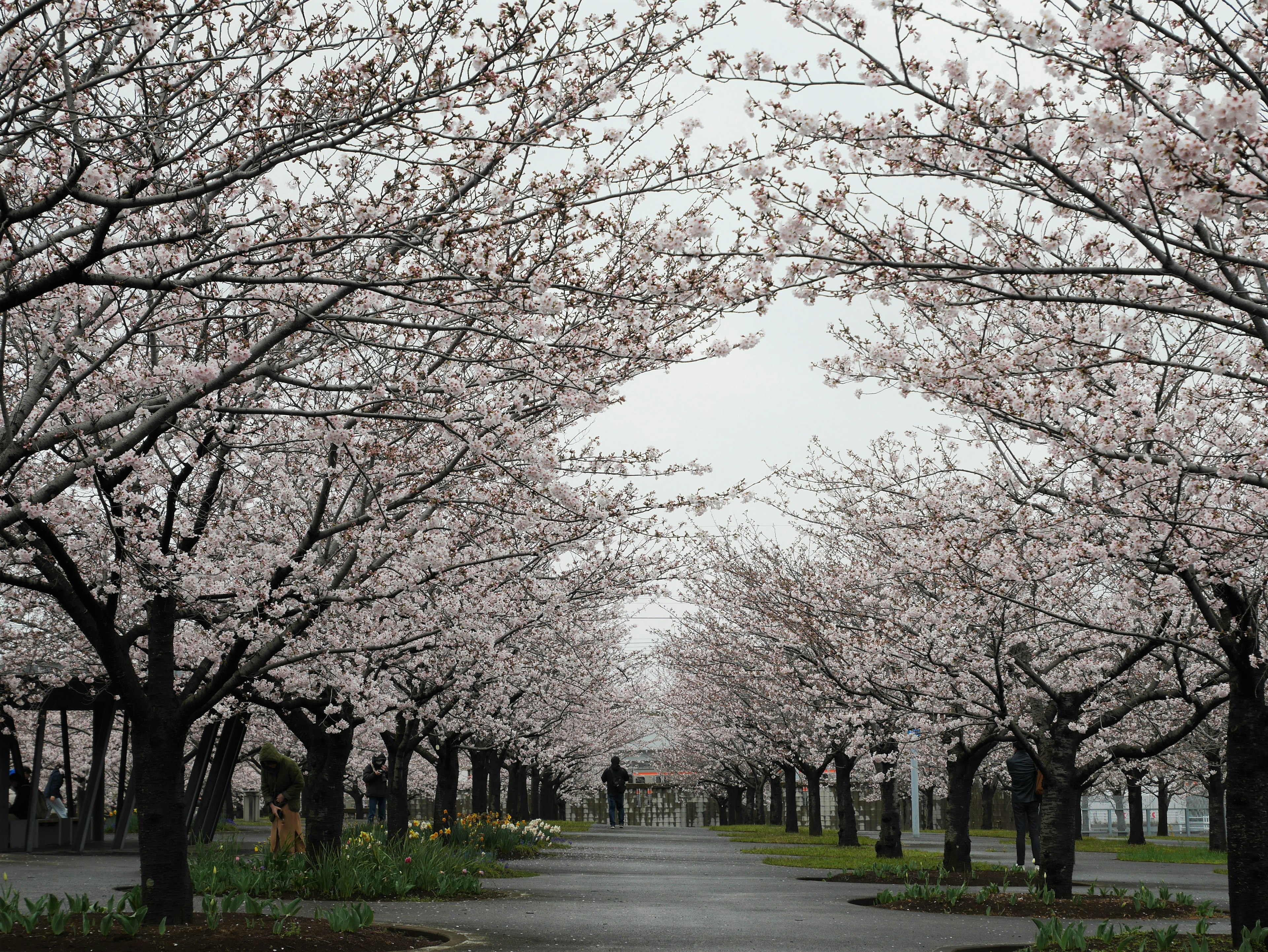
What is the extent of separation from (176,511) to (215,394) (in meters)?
5.12

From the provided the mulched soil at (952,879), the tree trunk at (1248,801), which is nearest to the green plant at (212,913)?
the tree trunk at (1248,801)

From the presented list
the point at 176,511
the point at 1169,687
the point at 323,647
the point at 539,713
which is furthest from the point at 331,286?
the point at 539,713

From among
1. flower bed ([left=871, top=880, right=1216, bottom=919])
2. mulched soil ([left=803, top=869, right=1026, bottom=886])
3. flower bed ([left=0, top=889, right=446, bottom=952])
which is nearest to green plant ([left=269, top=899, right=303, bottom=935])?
flower bed ([left=0, top=889, right=446, bottom=952])

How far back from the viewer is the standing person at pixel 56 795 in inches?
922

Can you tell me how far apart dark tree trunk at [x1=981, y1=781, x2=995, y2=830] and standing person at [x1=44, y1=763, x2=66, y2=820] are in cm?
3522

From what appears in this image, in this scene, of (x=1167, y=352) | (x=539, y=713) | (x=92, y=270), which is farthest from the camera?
(x=539, y=713)

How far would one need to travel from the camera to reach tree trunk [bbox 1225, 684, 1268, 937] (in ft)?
27.8

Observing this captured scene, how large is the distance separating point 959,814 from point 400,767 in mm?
8643

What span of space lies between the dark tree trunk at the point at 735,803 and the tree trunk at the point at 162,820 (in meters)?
46.4

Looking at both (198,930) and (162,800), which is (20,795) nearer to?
(162,800)

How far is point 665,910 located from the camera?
1177 cm

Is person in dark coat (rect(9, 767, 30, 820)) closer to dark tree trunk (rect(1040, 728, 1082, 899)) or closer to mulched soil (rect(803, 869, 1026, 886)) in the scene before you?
mulched soil (rect(803, 869, 1026, 886))

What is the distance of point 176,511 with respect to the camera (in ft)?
40.8

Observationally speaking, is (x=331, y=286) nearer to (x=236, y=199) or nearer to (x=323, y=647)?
(x=236, y=199)
